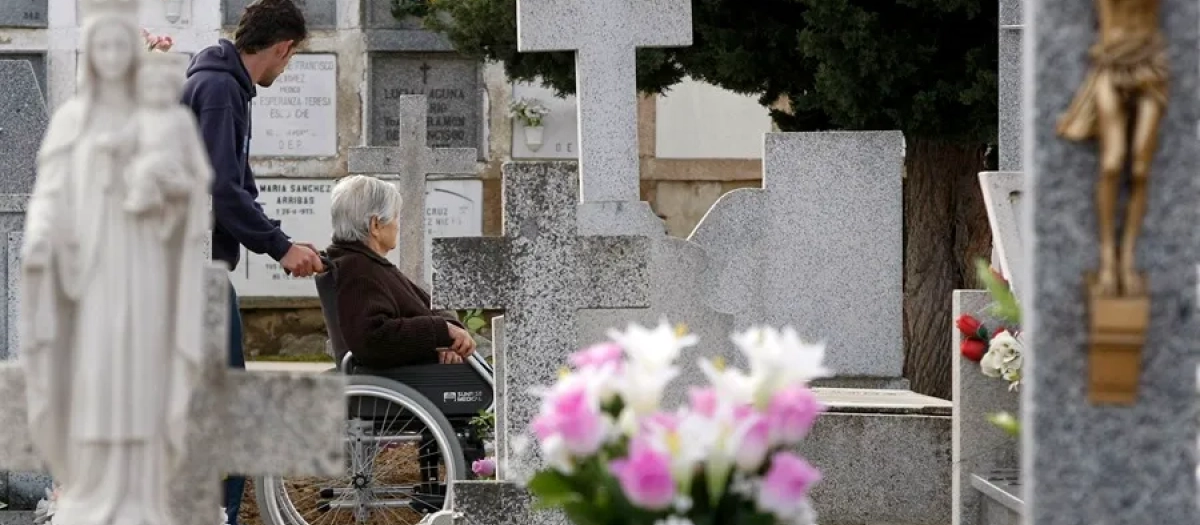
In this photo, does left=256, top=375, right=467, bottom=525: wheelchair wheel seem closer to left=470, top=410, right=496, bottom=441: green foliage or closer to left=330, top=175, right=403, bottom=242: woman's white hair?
left=470, top=410, right=496, bottom=441: green foliage

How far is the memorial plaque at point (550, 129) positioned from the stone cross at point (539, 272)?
39.6ft

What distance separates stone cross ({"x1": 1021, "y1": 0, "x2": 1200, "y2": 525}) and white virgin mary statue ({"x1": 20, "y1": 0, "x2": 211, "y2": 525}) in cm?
145

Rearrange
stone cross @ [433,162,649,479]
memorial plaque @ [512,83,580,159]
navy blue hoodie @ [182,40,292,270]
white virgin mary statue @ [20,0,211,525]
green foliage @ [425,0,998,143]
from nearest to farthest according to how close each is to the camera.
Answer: white virgin mary statue @ [20,0,211,525]
stone cross @ [433,162,649,479]
navy blue hoodie @ [182,40,292,270]
green foliage @ [425,0,998,143]
memorial plaque @ [512,83,580,159]

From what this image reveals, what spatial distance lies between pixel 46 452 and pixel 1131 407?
6.15 ft

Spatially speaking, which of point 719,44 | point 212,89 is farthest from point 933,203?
point 212,89

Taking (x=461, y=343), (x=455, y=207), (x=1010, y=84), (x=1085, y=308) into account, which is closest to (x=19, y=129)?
(x=461, y=343)

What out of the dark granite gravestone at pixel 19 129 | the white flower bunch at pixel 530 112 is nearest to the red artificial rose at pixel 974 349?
the dark granite gravestone at pixel 19 129

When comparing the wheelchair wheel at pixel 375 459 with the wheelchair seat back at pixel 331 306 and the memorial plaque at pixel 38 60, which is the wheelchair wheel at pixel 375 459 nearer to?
the wheelchair seat back at pixel 331 306

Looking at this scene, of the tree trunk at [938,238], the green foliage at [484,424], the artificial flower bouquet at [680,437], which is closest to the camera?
the artificial flower bouquet at [680,437]

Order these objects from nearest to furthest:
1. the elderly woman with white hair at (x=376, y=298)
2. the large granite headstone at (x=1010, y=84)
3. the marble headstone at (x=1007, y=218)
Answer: the marble headstone at (x=1007, y=218), the elderly woman with white hair at (x=376, y=298), the large granite headstone at (x=1010, y=84)

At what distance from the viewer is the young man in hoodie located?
548cm

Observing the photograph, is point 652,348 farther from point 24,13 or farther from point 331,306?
point 24,13

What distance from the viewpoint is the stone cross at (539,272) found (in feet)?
17.6

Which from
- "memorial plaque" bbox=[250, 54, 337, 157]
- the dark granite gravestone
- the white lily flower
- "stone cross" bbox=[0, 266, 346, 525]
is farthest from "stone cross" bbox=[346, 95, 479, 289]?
the white lily flower
